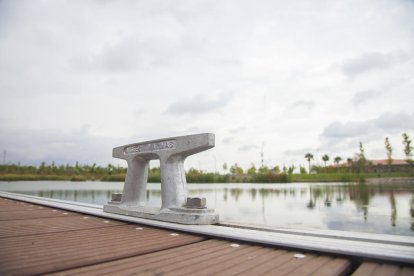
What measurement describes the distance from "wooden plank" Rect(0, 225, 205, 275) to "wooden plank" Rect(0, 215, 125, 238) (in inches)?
10.1

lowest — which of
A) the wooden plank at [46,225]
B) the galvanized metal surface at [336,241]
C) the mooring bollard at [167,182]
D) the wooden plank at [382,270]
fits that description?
the wooden plank at [46,225]

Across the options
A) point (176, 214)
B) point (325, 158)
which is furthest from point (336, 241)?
point (325, 158)

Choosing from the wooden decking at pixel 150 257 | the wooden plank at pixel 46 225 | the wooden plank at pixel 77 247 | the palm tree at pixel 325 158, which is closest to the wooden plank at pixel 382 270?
the wooden decking at pixel 150 257

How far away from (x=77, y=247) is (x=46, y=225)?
1531 mm

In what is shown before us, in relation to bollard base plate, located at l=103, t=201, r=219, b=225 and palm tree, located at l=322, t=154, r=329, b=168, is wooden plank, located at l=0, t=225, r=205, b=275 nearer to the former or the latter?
bollard base plate, located at l=103, t=201, r=219, b=225

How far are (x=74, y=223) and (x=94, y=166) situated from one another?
212ft

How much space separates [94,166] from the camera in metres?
64.1

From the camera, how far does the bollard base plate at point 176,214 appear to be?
3.58m

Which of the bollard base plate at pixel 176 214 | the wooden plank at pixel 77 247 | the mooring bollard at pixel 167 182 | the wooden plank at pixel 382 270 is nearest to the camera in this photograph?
the wooden plank at pixel 382 270

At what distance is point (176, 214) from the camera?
378 centimetres

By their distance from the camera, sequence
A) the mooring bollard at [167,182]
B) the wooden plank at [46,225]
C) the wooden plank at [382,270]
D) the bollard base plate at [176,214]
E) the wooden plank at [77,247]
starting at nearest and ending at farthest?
the wooden plank at [382,270], the wooden plank at [77,247], the wooden plank at [46,225], the bollard base plate at [176,214], the mooring bollard at [167,182]

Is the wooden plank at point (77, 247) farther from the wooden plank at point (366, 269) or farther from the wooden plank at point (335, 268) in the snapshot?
the wooden plank at point (366, 269)

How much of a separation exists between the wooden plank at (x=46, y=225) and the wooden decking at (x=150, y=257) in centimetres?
5

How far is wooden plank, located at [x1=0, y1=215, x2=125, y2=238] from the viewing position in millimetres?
3303
